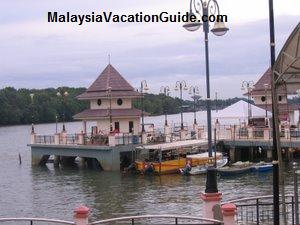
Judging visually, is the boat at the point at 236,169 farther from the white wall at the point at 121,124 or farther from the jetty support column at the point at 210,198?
the jetty support column at the point at 210,198

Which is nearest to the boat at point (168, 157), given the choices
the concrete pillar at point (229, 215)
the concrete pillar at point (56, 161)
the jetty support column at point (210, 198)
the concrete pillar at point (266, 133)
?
the concrete pillar at point (266, 133)

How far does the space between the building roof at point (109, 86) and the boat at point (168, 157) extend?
6618mm

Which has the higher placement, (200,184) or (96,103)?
(96,103)

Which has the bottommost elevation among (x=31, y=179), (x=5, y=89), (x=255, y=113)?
(x=31, y=179)

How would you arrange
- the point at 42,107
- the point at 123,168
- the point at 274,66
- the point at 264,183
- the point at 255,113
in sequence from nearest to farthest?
1. the point at 274,66
2. the point at 264,183
3. the point at 123,168
4. the point at 255,113
5. the point at 42,107

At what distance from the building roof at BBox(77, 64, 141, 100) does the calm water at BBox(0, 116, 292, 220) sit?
7151mm

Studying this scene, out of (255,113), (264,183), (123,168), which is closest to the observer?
(264,183)

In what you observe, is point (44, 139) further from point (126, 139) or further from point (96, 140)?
point (126, 139)

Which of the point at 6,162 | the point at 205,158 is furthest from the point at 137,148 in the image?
the point at 6,162

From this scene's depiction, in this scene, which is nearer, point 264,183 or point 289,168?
point 264,183

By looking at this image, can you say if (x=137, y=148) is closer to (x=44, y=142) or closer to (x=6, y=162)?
(x=44, y=142)

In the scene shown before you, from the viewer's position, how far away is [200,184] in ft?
115

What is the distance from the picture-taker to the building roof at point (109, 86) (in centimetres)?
4847

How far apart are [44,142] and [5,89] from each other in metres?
119
